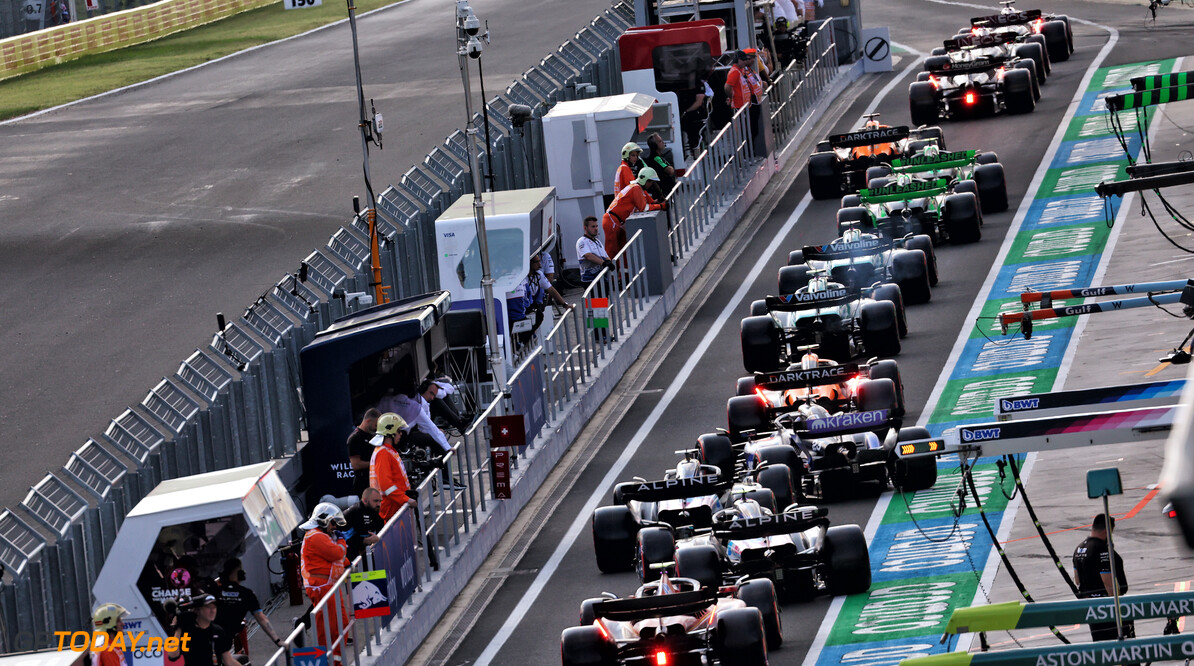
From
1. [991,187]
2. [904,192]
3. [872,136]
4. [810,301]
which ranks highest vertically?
[872,136]

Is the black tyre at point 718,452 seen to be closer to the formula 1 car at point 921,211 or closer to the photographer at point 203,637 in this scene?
the photographer at point 203,637

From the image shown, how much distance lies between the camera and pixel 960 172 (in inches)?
1211

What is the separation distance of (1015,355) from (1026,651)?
16.4m

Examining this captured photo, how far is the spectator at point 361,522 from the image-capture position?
1873cm

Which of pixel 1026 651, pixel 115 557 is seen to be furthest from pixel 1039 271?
pixel 1026 651

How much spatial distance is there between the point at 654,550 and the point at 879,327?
740 centimetres

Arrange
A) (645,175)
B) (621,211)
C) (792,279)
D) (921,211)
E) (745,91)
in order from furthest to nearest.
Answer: (745,91) → (921,211) → (645,175) → (621,211) → (792,279)

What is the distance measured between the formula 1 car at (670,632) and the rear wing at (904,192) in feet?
45.8

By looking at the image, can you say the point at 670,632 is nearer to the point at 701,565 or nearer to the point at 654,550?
the point at 701,565

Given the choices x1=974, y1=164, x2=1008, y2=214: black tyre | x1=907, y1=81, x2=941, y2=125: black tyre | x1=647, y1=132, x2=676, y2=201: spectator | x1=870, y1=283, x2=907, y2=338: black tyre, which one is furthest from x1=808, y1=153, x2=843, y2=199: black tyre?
x1=870, y1=283, x2=907, y2=338: black tyre

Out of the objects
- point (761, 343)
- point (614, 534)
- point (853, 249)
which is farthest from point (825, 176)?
point (614, 534)

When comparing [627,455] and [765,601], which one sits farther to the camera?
[627,455]

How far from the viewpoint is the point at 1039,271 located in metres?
27.6

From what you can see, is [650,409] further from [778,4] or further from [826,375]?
[778,4]
